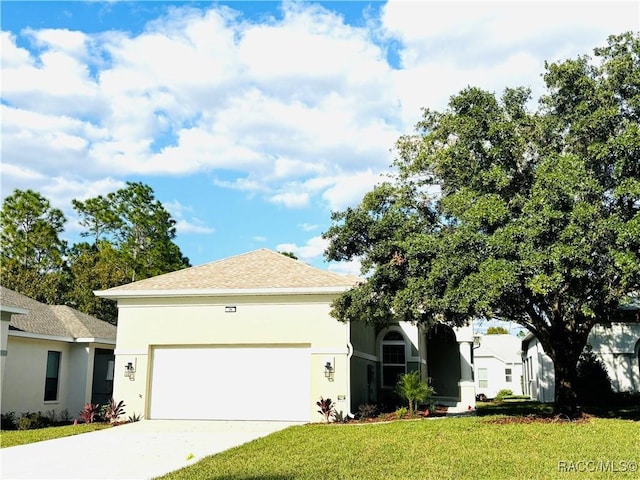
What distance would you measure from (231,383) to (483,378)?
33.0 m

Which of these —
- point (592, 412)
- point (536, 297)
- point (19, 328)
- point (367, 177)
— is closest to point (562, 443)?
point (536, 297)

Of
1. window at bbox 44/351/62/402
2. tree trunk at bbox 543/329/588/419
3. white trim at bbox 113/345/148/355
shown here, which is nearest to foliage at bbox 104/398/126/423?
white trim at bbox 113/345/148/355

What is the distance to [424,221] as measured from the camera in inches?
647

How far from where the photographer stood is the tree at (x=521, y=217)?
13039 millimetres

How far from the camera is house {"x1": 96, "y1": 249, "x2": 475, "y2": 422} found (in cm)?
1784

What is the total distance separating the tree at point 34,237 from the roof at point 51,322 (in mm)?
16813

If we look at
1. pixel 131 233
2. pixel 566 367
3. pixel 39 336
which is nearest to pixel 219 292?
pixel 39 336

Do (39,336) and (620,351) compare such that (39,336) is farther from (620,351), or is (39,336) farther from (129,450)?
(620,351)

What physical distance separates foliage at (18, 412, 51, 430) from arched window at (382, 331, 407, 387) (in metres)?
12.3

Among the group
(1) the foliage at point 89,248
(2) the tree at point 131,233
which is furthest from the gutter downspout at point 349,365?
(2) the tree at point 131,233

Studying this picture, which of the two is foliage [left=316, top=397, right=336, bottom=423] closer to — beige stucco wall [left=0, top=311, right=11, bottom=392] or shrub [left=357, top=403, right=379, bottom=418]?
shrub [left=357, top=403, right=379, bottom=418]

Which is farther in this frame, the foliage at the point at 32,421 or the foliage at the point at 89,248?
the foliage at the point at 89,248

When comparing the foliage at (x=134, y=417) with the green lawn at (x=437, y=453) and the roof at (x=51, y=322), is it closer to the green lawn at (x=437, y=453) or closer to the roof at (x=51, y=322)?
the roof at (x=51, y=322)

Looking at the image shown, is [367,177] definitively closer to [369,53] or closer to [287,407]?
[369,53]
